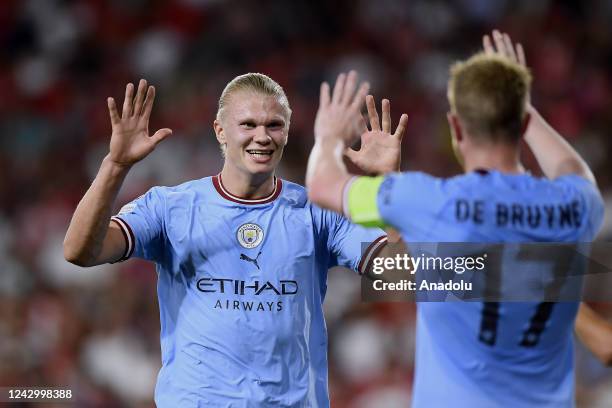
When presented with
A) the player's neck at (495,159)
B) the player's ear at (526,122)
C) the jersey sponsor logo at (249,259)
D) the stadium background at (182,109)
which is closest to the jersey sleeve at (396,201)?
the player's neck at (495,159)

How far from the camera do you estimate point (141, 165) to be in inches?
418

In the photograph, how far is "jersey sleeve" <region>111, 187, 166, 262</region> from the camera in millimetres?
4719

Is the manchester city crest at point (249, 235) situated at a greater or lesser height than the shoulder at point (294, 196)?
lesser

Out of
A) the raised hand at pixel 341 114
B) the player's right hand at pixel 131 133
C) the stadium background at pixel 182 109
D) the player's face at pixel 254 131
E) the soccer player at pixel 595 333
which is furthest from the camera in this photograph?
the stadium background at pixel 182 109

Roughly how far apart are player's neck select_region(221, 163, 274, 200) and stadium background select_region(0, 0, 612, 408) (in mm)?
4372

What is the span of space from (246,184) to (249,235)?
28 centimetres

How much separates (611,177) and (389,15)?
360 centimetres

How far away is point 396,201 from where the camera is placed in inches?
134

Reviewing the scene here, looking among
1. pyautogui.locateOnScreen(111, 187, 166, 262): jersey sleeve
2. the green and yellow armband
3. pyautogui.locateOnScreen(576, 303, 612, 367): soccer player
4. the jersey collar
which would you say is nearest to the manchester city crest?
the jersey collar

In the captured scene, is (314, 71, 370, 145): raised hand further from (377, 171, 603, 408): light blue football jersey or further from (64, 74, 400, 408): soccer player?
(64, 74, 400, 408): soccer player

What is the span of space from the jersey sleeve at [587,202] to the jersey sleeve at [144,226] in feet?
6.90

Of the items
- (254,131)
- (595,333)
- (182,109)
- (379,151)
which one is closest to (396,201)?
(595,333)

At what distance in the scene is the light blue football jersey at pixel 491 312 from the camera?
131 inches

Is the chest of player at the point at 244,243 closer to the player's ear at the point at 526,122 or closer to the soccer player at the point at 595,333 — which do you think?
the soccer player at the point at 595,333
